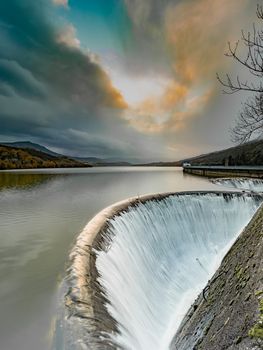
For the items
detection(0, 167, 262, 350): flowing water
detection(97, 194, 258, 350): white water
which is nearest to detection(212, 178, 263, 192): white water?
detection(97, 194, 258, 350): white water

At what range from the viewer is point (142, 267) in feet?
23.6

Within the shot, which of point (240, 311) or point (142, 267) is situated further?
point (142, 267)

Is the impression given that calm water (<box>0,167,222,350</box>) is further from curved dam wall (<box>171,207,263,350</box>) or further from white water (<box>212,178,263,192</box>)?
white water (<box>212,178,263,192</box>)

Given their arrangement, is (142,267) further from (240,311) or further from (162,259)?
(240,311)

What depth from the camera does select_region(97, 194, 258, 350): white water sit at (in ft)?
15.8

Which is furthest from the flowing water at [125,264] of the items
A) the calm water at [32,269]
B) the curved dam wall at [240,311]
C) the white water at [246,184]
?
the white water at [246,184]

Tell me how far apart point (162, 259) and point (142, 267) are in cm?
165

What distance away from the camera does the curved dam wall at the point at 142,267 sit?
140 inches

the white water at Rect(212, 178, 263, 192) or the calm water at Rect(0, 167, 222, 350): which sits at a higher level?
the white water at Rect(212, 178, 263, 192)

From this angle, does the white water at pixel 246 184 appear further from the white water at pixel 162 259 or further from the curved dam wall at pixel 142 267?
the curved dam wall at pixel 142 267

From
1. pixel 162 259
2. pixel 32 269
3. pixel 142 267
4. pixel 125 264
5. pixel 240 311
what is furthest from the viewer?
pixel 162 259

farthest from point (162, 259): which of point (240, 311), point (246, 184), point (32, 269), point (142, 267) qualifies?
point (246, 184)

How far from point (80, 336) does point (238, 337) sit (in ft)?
6.04

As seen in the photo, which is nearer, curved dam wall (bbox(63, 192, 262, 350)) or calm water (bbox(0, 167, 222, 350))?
curved dam wall (bbox(63, 192, 262, 350))
